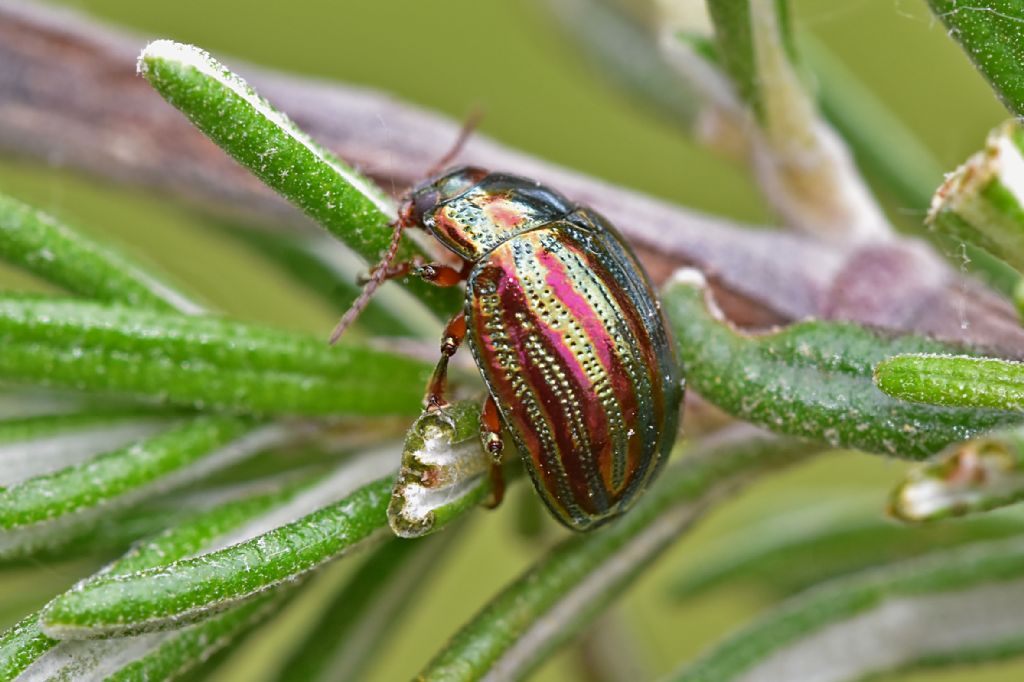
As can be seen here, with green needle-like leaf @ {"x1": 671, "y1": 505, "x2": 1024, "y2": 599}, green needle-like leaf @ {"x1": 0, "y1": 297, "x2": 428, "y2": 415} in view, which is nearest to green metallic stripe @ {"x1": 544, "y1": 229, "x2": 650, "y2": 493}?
green needle-like leaf @ {"x1": 0, "y1": 297, "x2": 428, "y2": 415}

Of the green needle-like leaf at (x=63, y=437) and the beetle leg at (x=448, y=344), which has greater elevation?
the beetle leg at (x=448, y=344)

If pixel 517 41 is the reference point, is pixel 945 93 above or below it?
above

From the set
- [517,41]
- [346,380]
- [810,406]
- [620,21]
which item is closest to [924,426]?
[810,406]

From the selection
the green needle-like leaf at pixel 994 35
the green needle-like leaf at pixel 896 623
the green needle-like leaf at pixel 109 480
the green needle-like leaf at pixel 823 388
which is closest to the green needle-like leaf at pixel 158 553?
the green needle-like leaf at pixel 109 480

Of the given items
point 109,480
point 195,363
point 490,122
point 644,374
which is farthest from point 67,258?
point 490,122

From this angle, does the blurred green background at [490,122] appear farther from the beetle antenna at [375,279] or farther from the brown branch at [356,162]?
the beetle antenna at [375,279]

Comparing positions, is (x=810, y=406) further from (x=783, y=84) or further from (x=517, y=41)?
→ (x=517, y=41)
